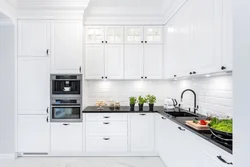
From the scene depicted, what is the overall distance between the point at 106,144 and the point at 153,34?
242 cm

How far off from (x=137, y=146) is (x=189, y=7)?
105 inches

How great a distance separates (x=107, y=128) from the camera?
4332 millimetres

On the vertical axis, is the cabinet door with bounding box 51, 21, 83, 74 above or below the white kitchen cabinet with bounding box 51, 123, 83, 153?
above

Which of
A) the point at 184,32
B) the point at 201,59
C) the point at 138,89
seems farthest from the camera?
the point at 138,89

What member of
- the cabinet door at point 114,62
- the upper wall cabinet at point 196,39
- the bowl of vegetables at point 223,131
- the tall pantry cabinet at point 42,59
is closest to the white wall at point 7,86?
the tall pantry cabinet at point 42,59

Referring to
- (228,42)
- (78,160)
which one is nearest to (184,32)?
(228,42)

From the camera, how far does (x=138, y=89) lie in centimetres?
502

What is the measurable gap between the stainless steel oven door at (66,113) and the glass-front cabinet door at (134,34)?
5.72 ft

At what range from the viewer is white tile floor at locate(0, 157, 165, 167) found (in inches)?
154

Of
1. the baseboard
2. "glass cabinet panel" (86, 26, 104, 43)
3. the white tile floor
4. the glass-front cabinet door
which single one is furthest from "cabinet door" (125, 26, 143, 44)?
the baseboard

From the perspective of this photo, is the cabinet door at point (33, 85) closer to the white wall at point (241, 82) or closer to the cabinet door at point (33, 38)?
the cabinet door at point (33, 38)

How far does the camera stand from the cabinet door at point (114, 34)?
469 cm

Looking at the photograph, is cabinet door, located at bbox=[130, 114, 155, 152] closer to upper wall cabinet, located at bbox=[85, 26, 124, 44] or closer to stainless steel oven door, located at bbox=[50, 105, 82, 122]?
stainless steel oven door, located at bbox=[50, 105, 82, 122]

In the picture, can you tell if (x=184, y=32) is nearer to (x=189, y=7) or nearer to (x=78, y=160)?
(x=189, y=7)
